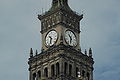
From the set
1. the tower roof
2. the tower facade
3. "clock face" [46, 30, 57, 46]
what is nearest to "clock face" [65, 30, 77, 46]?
the tower facade

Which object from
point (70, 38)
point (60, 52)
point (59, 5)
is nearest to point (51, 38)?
point (70, 38)

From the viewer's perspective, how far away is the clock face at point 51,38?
116 metres

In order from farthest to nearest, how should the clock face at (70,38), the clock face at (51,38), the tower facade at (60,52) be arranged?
the clock face at (70,38), the clock face at (51,38), the tower facade at (60,52)

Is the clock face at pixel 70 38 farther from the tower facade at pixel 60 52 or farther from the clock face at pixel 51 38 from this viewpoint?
the clock face at pixel 51 38

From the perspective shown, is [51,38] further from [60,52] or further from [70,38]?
[60,52]

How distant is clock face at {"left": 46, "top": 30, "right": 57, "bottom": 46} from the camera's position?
380ft

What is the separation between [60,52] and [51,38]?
14.4 feet

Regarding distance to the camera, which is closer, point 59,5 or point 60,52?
point 60,52

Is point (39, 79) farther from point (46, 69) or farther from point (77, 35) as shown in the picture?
point (77, 35)

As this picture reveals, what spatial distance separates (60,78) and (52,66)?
12.1 feet

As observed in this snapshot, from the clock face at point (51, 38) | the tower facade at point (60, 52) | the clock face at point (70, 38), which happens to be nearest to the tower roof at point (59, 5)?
the tower facade at point (60, 52)

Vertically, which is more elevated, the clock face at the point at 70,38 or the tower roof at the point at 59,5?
the tower roof at the point at 59,5

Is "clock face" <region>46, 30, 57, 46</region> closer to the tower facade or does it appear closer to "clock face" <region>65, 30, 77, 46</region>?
the tower facade

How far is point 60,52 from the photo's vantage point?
113 m
